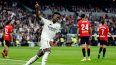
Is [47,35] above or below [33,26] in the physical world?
below

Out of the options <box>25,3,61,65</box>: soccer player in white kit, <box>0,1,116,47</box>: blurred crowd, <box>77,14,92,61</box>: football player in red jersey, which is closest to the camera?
<box>25,3,61,65</box>: soccer player in white kit

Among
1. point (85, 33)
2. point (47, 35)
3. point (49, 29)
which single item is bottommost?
point (85, 33)

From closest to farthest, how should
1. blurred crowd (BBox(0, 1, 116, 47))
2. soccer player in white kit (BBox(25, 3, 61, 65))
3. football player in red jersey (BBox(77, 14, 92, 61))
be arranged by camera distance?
soccer player in white kit (BBox(25, 3, 61, 65)) < football player in red jersey (BBox(77, 14, 92, 61)) < blurred crowd (BBox(0, 1, 116, 47))

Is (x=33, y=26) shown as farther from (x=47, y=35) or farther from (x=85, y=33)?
(x=47, y=35)

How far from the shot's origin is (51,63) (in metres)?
26.3

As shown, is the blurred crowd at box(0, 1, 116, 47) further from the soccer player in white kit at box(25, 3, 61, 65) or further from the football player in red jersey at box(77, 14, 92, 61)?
the soccer player in white kit at box(25, 3, 61, 65)

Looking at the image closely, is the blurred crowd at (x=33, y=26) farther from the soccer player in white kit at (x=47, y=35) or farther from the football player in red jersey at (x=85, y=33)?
the soccer player in white kit at (x=47, y=35)

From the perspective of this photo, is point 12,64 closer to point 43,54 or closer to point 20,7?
point 43,54

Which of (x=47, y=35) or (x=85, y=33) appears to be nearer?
(x=47, y=35)

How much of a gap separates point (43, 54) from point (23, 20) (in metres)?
33.8

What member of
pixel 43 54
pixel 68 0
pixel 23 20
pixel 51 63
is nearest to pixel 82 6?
pixel 68 0

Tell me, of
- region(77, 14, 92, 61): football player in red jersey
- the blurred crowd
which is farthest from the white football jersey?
the blurred crowd

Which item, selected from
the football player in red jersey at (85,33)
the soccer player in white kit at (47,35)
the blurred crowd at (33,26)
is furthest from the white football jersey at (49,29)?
the blurred crowd at (33,26)

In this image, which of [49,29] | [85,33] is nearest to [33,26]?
[85,33]
